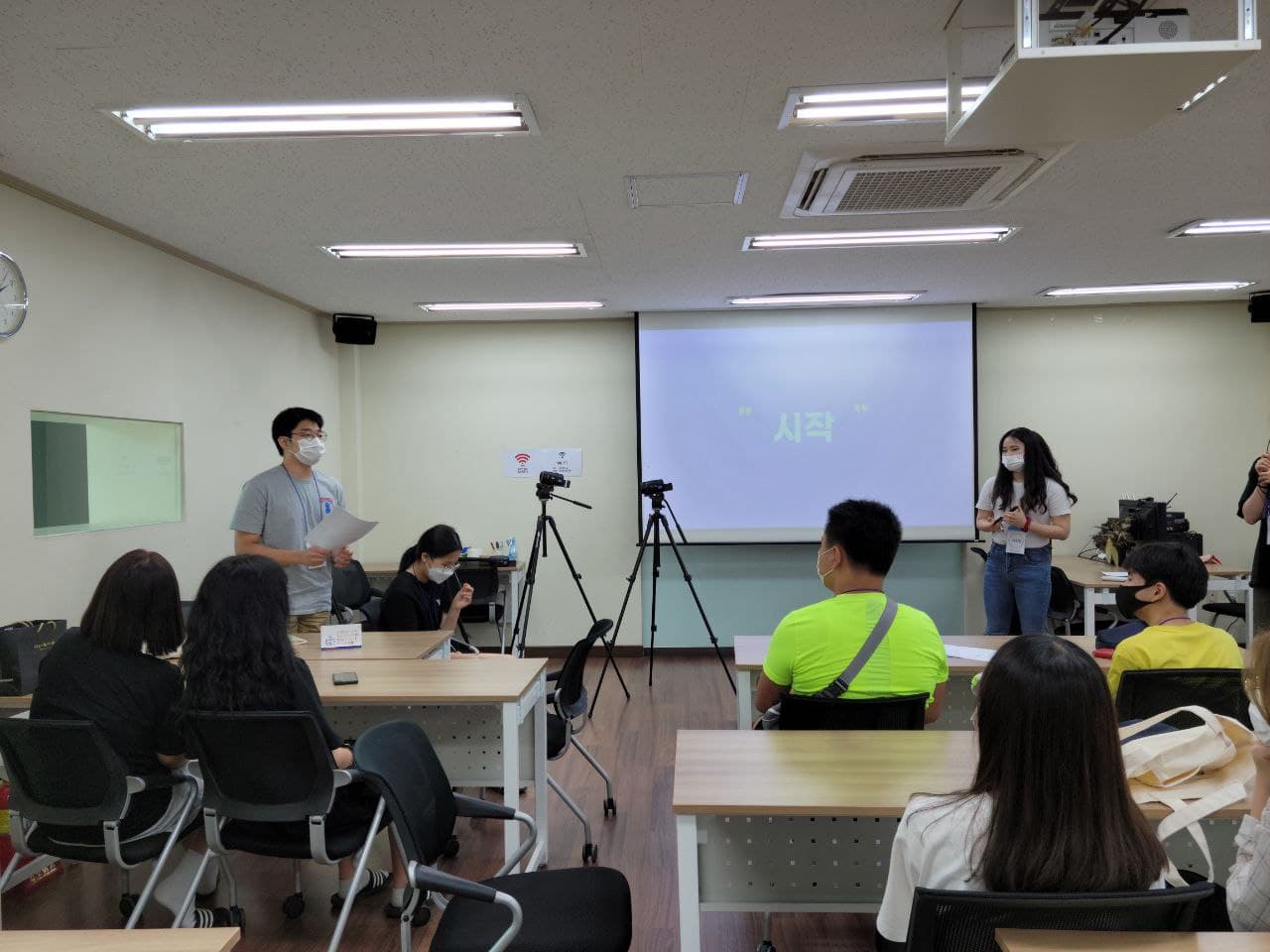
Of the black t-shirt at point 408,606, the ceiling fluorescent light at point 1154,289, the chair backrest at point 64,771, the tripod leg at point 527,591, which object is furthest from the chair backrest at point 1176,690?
the ceiling fluorescent light at point 1154,289

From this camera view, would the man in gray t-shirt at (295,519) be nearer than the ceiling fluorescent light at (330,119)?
No

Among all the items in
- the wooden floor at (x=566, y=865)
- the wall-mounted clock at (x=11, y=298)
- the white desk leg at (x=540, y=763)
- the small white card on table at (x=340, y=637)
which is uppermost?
the wall-mounted clock at (x=11, y=298)

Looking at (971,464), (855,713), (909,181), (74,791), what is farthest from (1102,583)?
(74,791)

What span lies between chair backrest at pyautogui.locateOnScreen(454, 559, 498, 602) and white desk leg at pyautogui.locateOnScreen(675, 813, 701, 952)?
14.6 feet

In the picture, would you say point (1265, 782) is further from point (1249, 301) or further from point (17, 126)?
point (1249, 301)

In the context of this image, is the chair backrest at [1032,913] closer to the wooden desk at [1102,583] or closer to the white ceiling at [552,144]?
the white ceiling at [552,144]

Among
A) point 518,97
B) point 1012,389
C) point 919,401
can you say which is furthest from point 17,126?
point 1012,389

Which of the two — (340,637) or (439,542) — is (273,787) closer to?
(340,637)

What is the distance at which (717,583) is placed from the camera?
692cm

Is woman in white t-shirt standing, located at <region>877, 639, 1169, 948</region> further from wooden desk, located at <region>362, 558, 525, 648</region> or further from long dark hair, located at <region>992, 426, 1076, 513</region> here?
wooden desk, located at <region>362, 558, 525, 648</region>

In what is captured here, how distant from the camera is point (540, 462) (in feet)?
23.1

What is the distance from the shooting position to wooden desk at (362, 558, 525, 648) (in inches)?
254

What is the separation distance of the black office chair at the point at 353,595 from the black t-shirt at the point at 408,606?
4.83 ft

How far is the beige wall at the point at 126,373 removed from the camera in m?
3.50
